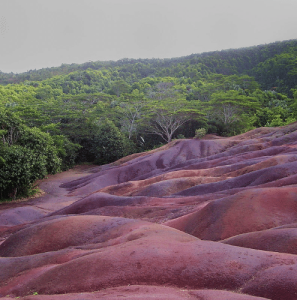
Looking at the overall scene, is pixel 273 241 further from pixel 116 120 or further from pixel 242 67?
pixel 242 67

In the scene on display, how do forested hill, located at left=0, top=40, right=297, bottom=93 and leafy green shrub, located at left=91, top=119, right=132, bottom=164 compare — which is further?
forested hill, located at left=0, top=40, right=297, bottom=93

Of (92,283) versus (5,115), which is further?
(5,115)

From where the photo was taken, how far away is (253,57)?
290ft

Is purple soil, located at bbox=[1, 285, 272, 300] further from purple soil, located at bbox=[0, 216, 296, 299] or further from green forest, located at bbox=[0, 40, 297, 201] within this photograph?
green forest, located at bbox=[0, 40, 297, 201]

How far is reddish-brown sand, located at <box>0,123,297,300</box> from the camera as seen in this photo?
14.4ft

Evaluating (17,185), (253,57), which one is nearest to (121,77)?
(253,57)

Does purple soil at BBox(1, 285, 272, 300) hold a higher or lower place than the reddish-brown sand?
higher

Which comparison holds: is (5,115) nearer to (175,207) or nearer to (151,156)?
(151,156)

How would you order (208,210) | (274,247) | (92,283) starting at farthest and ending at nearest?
(208,210) → (274,247) → (92,283)

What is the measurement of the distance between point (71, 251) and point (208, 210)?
4.12m

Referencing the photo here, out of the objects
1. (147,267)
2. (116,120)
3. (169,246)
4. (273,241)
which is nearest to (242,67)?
(116,120)

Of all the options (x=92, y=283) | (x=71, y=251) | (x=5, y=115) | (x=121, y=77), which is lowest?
(x=71, y=251)

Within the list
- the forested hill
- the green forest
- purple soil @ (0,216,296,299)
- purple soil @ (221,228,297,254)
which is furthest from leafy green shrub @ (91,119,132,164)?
the forested hill

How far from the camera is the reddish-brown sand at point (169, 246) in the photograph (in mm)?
4391
